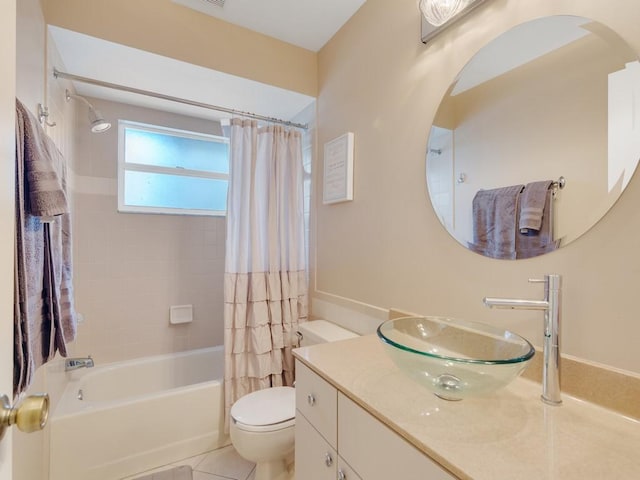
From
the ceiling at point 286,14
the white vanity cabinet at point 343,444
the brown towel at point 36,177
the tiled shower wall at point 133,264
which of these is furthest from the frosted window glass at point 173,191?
the white vanity cabinet at point 343,444

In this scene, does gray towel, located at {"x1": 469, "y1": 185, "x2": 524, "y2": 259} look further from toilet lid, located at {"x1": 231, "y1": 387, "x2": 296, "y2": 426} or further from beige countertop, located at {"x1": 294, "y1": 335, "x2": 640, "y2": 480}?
toilet lid, located at {"x1": 231, "y1": 387, "x2": 296, "y2": 426}

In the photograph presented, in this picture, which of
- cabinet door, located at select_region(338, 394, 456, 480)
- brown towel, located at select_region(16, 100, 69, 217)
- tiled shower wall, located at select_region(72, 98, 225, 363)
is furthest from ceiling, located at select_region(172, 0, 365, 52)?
cabinet door, located at select_region(338, 394, 456, 480)

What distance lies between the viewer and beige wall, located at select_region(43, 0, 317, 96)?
152 centimetres

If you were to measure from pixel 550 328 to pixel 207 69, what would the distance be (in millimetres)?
2046

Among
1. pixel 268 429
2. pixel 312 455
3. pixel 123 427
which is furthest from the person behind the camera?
pixel 123 427

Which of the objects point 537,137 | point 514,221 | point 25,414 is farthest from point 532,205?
point 25,414

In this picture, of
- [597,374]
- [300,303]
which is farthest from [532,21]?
[300,303]

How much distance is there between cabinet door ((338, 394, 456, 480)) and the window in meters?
2.03

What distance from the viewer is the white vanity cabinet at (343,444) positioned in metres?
0.69

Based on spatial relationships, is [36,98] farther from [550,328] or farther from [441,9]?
[550,328]

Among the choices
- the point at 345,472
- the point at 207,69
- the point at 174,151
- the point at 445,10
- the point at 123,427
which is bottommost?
the point at 123,427

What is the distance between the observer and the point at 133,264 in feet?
7.55

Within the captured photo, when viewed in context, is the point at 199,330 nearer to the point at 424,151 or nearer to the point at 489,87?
the point at 424,151

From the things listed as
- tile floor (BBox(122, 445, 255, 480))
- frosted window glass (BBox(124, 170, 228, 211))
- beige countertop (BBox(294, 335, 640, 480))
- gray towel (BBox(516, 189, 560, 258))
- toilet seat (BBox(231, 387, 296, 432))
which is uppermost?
frosted window glass (BBox(124, 170, 228, 211))
